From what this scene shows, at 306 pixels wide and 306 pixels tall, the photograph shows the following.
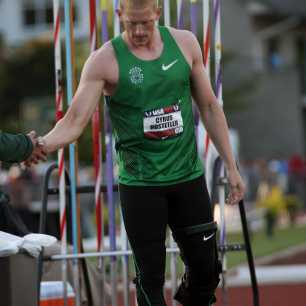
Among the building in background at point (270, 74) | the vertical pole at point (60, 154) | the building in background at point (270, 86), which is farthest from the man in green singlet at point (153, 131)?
the building in background at point (270, 86)

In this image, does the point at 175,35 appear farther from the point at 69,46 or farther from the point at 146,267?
the point at 69,46

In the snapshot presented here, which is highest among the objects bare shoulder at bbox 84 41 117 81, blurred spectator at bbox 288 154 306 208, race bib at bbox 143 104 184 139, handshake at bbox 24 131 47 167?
bare shoulder at bbox 84 41 117 81

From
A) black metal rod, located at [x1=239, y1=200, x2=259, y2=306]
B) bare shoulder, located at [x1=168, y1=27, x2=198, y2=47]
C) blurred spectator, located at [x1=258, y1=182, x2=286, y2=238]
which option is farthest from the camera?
blurred spectator, located at [x1=258, y1=182, x2=286, y2=238]

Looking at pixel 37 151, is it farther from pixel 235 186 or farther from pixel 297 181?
pixel 297 181

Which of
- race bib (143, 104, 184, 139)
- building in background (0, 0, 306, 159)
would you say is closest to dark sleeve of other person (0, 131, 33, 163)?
race bib (143, 104, 184, 139)

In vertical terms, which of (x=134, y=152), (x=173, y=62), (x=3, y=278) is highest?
(x=173, y=62)

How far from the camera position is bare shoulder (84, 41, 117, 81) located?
222 inches

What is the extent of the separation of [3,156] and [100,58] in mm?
685

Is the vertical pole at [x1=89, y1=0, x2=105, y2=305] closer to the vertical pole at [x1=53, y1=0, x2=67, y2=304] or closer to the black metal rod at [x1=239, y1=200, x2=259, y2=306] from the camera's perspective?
the vertical pole at [x1=53, y1=0, x2=67, y2=304]

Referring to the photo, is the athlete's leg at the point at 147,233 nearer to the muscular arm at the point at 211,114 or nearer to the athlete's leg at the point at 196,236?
the athlete's leg at the point at 196,236

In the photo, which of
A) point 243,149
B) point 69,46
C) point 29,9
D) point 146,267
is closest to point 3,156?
point 146,267

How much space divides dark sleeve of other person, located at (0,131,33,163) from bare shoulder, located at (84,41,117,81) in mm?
448

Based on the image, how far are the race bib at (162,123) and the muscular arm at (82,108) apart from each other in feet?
0.93

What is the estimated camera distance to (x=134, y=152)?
569 centimetres
